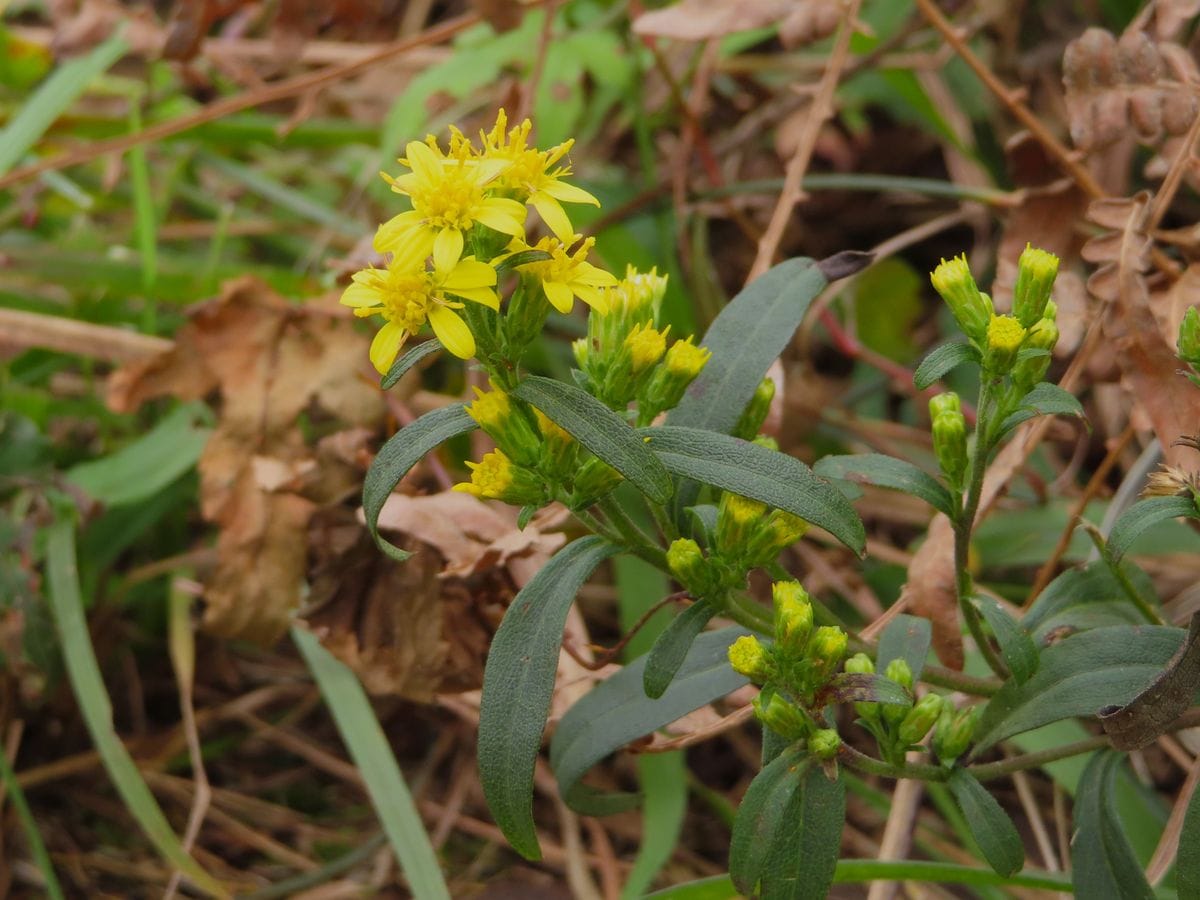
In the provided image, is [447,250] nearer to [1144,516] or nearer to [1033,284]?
[1033,284]

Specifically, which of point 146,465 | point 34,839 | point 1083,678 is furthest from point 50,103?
point 1083,678

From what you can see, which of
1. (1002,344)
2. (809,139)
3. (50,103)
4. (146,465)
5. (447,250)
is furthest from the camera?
(50,103)

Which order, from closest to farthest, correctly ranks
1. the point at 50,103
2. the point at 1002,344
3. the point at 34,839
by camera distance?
the point at 1002,344 < the point at 34,839 < the point at 50,103

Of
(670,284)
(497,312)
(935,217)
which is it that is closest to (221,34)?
(670,284)

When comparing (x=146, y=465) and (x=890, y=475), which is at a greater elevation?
(x=890, y=475)

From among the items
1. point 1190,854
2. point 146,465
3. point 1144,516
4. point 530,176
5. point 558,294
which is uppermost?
point 530,176

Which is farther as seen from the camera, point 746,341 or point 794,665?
point 746,341
